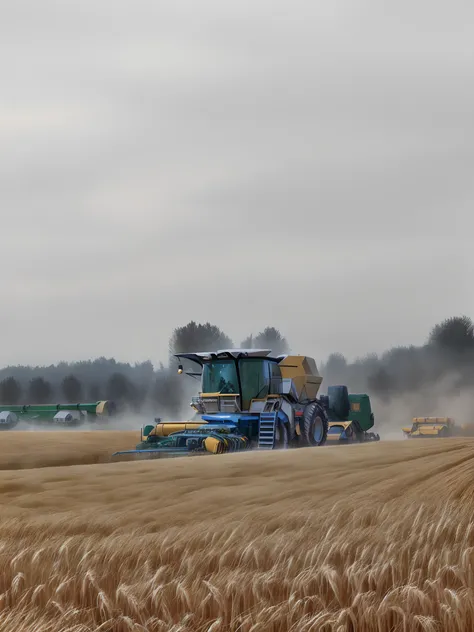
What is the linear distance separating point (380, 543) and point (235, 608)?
1708mm

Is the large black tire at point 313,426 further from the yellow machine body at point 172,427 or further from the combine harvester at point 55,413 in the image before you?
the combine harvester at point 55,413

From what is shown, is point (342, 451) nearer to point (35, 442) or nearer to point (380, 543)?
point (380, 543)

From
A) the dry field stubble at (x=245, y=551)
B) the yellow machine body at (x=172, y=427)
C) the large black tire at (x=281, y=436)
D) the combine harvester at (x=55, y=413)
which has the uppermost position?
the combine harvester at (x=55, y=413)

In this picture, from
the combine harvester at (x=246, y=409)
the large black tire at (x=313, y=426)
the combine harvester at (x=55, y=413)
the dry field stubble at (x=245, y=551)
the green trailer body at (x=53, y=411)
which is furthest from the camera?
the green trailer body at (x=53, y=411)

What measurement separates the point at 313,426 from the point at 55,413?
1193 inches

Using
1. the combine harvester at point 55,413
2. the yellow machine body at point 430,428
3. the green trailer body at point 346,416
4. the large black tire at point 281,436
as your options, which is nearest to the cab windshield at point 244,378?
the large black tire at point 281,436

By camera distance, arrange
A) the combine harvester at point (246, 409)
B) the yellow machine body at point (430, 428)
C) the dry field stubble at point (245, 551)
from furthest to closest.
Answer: the yellow machine body at point (430, 428) → the combine harvester at point (246, 409) → the dry field stubble at point (245, 551)

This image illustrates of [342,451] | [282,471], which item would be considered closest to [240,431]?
[342,451]

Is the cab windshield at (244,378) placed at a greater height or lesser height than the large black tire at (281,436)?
greater

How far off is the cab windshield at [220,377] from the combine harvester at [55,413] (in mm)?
28231

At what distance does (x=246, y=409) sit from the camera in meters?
27.4

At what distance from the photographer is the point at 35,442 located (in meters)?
24.9

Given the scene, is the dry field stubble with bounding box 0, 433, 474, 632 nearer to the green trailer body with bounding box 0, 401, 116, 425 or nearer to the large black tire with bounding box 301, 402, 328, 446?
the large black tire with bounding box 301, 402, 328, 446

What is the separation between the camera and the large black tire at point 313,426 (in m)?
28.3
